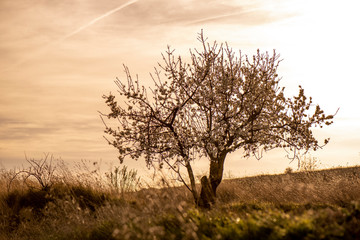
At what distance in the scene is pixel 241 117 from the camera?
44.8ft

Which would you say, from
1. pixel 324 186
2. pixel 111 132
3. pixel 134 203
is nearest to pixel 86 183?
pixel 134 203

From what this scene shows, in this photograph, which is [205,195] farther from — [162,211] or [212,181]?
[162,211]

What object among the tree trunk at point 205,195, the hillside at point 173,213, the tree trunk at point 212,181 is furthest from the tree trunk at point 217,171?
the hillside at point 173,213

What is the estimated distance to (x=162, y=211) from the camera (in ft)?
30.2

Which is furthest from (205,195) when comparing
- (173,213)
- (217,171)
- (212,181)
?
(173,213)

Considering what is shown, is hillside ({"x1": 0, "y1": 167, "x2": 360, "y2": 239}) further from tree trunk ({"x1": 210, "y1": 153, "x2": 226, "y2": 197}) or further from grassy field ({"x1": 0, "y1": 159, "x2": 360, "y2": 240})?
tree trunk ({"x1": 210, "y1": 153, "x2": 226, "y2": 197})

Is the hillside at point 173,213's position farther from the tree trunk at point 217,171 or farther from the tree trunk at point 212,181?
the tree trunk at point 217,171

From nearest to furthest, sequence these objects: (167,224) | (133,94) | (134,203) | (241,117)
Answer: (167,224) → (133,94) → (241,117) → (134,203)

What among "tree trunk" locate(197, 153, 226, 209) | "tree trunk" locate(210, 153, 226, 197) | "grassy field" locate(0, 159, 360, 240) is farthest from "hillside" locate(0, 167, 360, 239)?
"tree trunk" locate(210, 153, 226, 197)

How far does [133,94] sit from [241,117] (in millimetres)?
4056

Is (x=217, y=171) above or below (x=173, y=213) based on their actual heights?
above

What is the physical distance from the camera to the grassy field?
6746mm

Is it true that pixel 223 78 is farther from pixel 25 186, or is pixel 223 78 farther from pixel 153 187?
pixel 25 186

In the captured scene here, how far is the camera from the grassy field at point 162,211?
675 cm
